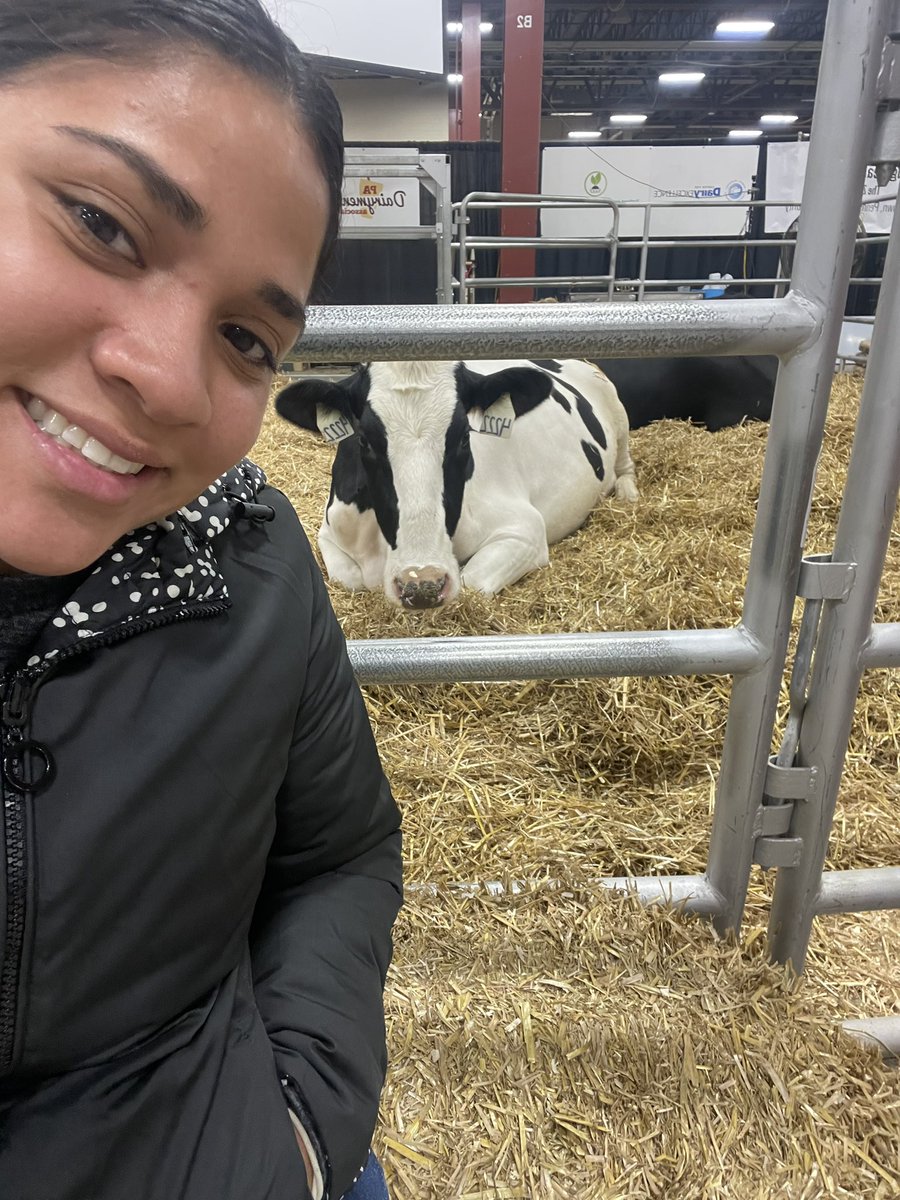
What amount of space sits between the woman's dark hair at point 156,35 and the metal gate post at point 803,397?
60 centimetres

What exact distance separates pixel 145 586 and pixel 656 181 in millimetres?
12662

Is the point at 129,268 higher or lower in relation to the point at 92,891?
higher

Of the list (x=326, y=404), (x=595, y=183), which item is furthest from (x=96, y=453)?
(x=595, y=183)

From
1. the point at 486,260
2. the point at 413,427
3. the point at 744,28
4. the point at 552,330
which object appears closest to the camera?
the point at 552,330

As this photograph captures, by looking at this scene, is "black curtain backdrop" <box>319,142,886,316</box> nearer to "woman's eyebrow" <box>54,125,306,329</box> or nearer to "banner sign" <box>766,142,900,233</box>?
"banner sign" <box>766,142,900,233</box>

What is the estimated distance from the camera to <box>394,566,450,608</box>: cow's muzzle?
2.21 meters

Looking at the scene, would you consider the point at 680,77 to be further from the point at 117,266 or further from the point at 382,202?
the point at 117,266

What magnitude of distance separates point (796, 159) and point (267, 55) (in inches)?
421

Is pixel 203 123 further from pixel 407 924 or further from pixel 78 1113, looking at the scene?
pixel 407 924

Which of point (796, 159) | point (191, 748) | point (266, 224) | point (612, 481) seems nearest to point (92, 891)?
point (191, 748)

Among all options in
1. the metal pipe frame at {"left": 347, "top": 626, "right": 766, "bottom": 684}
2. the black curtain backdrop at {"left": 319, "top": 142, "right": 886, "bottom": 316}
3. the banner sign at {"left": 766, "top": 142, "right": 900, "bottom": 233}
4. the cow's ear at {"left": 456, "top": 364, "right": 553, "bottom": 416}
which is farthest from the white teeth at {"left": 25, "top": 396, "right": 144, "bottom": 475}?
the banner sign at {"left": 766, "top": 142, "right": 900, "bottom": 233}

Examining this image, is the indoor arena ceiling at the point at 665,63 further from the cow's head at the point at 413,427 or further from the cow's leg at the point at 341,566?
the cow's leg at the point at 341,566

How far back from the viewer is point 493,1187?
0.93 metres

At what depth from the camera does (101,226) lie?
18.5 inches
